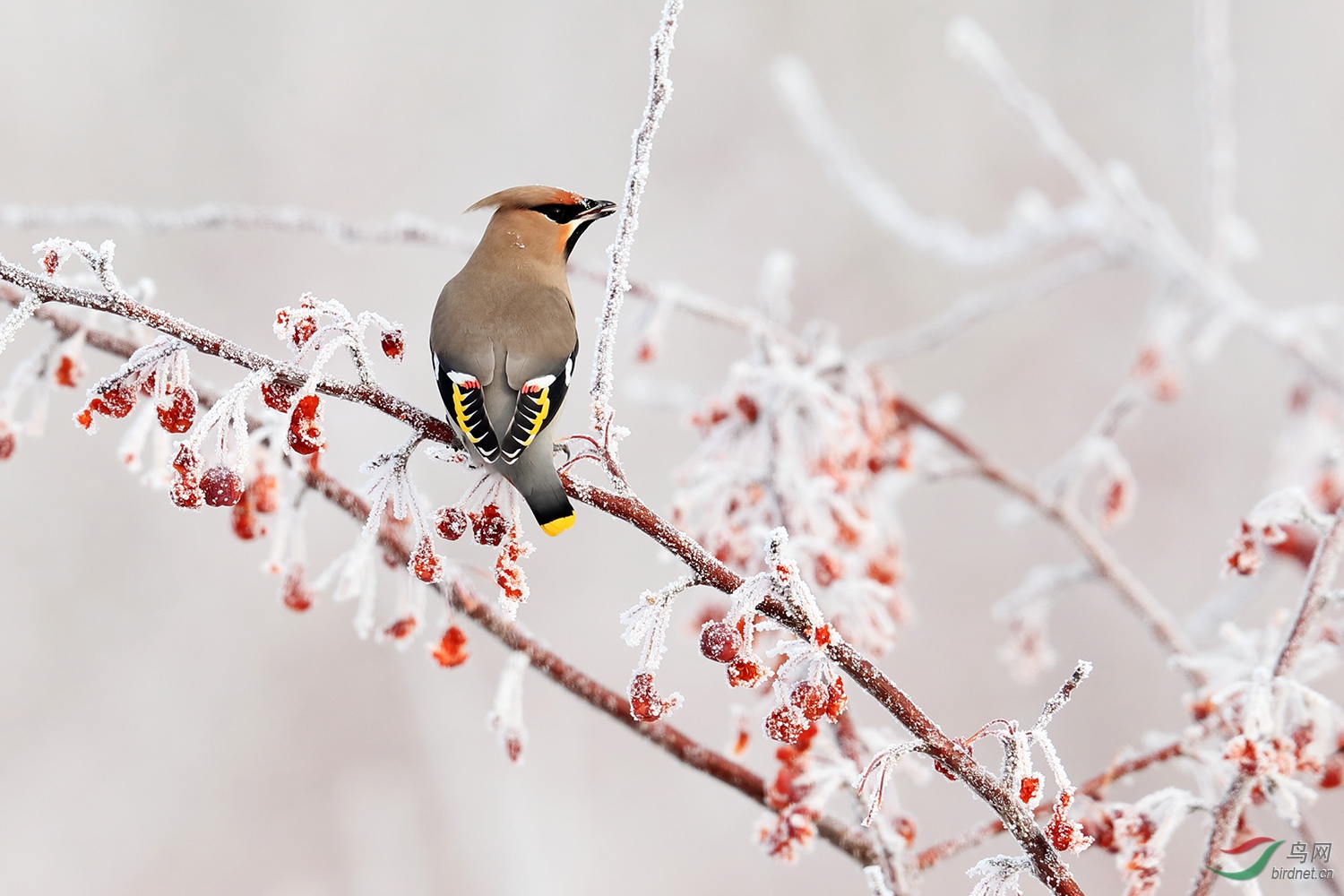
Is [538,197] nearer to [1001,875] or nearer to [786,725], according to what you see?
[786,725]

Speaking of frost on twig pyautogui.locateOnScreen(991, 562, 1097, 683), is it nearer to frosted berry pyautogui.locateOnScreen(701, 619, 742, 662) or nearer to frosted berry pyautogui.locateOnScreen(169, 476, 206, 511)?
frosted berry pyautogui.locateOnScreen(701, 619, 742, 662)

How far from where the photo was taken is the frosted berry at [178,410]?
678 mm

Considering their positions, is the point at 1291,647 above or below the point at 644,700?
above

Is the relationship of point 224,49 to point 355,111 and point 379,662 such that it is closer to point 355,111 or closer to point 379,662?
point 355,111

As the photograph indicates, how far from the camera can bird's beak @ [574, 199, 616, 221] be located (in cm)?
94

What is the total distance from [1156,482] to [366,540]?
4.14 meters

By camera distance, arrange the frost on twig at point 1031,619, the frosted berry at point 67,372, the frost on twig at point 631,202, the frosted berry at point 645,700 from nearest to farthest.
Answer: the frost on twig at point 631,202
the frosted berry at point 645,700
the frosted berry at point 67,372
the frost on twig at point 1031,619

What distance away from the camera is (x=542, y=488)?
2.39 feet

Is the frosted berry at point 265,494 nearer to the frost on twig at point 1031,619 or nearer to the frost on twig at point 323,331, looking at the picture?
the frost on twig at point 323,331

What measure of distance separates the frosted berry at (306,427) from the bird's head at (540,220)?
339mm

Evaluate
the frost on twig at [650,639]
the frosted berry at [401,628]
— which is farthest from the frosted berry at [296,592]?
the frost on twig at [650,639]

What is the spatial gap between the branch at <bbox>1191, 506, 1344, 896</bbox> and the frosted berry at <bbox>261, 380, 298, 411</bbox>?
2.58 feet

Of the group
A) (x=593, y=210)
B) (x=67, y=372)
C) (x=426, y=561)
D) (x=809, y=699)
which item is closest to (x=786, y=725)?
(x=809, y=699)

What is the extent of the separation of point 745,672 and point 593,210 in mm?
470
